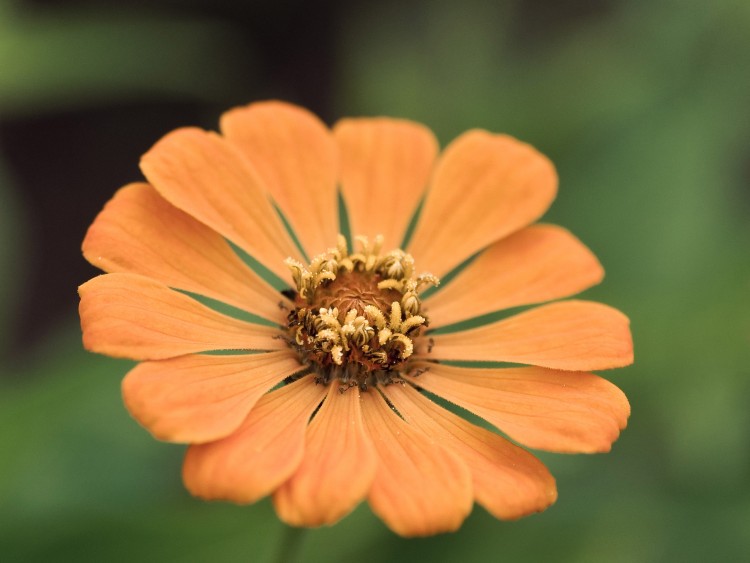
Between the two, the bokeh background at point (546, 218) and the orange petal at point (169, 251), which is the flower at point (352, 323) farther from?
the bokeh background at point (546, 218)

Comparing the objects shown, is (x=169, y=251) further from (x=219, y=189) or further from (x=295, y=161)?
(x=295, y=161)

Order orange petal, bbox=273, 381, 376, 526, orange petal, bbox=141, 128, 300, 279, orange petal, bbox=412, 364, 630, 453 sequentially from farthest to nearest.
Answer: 1. orange petal, bbox=141, 128, 300, 279
2. orange petal, bbox=412, 364, 630, 453
3. orange petal, bbox=273, 381, 376, 526

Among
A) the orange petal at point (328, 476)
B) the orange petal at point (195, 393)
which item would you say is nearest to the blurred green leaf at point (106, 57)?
the orange petal at point (195, 393)

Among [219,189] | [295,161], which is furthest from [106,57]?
[219,189]

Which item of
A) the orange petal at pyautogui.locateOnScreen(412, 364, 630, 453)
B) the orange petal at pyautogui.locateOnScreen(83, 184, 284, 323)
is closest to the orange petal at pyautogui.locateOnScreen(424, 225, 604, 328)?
the orange petal at pyautogui.locateOnScreen(412, 364, 630, 453)

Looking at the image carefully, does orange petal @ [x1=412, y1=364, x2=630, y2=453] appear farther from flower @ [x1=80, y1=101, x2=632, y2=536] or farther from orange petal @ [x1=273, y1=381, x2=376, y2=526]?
orange petal @ [x1=273, y1=381, x2=376, y2=526]

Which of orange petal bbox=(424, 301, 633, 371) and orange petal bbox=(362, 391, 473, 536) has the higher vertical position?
orange petal bbox=(424, 301, 633, 371)
